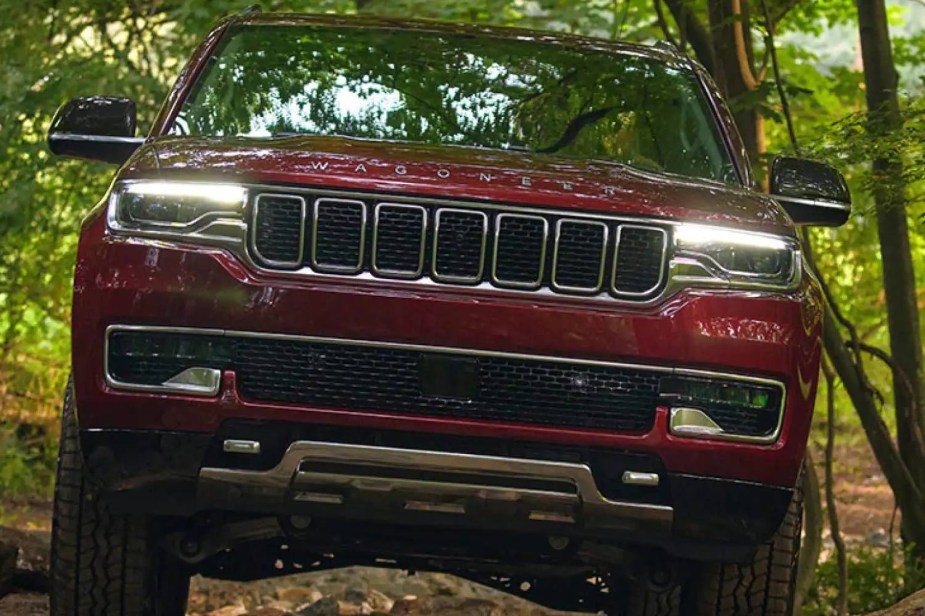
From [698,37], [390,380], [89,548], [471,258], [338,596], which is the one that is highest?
[698,37]

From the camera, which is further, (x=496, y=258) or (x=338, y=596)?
(x=338, y=596)

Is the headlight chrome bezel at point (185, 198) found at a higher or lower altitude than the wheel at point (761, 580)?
higher

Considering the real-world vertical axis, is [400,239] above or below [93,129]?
below

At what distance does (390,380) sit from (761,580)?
4.09ft

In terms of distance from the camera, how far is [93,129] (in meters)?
4.98

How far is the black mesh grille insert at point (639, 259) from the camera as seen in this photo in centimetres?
423

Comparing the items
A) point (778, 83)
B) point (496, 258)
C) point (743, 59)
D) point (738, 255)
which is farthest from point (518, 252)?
point (743, 59)

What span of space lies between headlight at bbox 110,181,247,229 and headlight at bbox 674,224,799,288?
1120 millimetres

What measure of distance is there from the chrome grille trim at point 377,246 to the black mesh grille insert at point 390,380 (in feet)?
0.62

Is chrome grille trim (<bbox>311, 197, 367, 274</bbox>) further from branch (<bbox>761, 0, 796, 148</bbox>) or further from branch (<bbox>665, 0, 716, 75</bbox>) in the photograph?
branch (<bbox>665, 0, 716, 75</bbox>)

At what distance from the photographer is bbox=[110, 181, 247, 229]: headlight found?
418 cm

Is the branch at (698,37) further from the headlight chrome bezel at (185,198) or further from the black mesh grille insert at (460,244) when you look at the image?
the headlight chrome bezel at (185,198)

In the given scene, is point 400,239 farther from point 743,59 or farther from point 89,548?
point 743,59

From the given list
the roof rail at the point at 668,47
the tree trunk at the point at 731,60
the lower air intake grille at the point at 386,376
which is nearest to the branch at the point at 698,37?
the tree trunk at the point at 731,60
